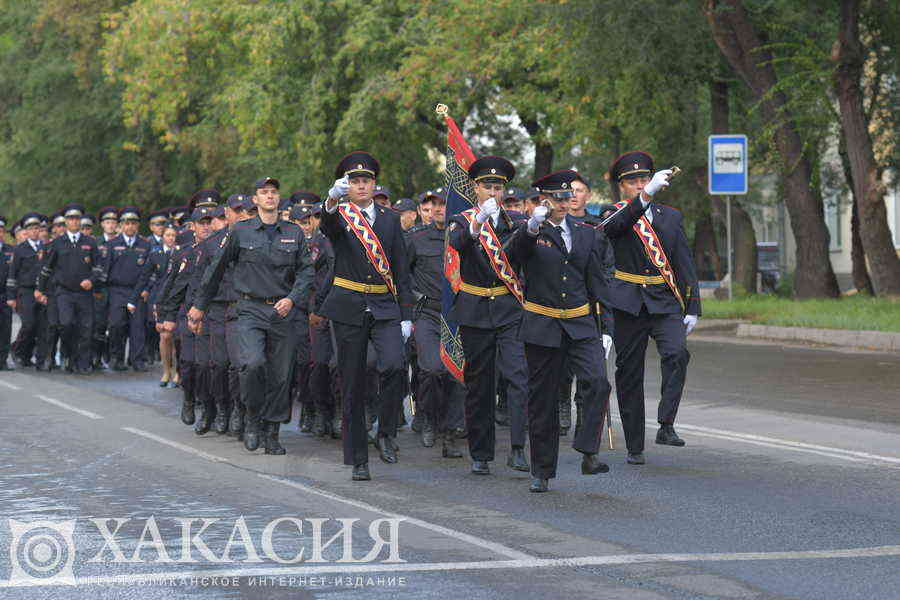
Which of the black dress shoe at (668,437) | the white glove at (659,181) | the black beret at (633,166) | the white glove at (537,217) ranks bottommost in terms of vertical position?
the black dress shoe at (668,437)

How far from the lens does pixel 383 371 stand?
10.7 metres

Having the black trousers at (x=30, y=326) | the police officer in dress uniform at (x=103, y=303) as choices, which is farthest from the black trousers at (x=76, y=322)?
the black trousers at (x=30, y=326)

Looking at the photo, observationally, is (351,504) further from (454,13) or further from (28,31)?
(28,31)

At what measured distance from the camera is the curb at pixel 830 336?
2083 centimetres

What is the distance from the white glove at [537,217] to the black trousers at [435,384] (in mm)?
2569

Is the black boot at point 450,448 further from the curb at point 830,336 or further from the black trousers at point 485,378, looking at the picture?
the curb at point 830,336

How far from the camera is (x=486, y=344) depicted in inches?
407

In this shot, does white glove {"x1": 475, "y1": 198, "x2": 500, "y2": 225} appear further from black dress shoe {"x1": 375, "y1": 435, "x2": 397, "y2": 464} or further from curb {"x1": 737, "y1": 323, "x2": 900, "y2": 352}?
curb {"x1": 737, "y1": 323, "x2": 900, "y2": 352}

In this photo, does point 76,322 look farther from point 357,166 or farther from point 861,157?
point 861,157

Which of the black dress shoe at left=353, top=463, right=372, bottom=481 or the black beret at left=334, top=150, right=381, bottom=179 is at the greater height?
the black beret at left=334, top=150, right=381, bottom=179

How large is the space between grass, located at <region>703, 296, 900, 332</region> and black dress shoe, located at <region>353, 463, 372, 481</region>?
1265 cm

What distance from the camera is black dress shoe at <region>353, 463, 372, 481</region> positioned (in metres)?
10.1

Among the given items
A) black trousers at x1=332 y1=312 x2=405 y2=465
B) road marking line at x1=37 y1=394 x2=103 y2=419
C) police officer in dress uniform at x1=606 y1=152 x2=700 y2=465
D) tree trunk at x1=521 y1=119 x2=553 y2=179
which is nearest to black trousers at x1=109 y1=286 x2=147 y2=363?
road marking line at x1=37 y1=394 x2=103 y2=419

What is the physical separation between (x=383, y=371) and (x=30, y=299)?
42.2 feet
